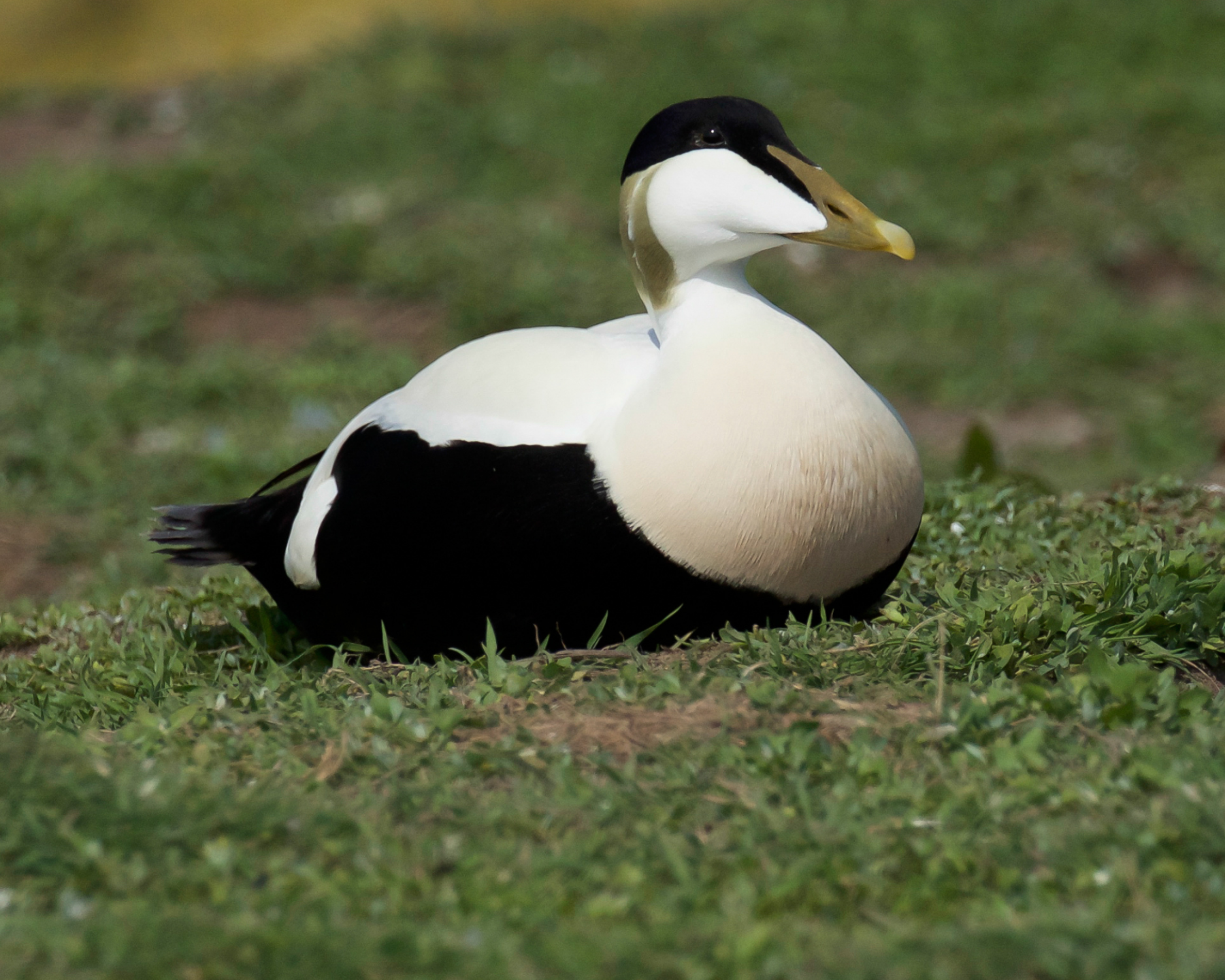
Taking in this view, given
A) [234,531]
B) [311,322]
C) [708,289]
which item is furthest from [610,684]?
[311,322]

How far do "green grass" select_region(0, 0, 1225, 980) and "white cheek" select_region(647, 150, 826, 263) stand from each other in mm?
724

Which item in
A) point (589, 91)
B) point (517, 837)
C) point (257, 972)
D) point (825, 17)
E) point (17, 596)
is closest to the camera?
point (257, 972)

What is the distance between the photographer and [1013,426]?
6629 millimetres

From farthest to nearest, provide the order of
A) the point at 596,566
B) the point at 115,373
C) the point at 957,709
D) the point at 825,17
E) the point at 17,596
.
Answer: the point at 825,17 → the point at 115,373 → the point at 17,596 → the point at 596,566 → the point at 957,709

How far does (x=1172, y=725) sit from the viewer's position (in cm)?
246

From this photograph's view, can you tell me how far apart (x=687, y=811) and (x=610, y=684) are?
0.43m

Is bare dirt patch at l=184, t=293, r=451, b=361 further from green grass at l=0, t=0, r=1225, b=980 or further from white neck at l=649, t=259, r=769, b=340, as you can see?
white neck at l=649, t=259, r=769, b=340

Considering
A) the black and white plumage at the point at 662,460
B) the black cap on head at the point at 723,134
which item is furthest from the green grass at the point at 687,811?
the black cap on head at the point at 723,134

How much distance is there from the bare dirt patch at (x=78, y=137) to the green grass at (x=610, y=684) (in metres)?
0.83

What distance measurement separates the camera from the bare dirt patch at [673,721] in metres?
2.43

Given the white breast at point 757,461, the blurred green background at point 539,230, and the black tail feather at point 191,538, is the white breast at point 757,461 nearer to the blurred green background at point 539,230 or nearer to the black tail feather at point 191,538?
the black tail feather at point 191,538

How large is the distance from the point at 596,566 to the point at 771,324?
0.54m

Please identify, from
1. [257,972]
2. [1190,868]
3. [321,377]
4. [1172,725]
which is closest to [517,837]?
[257,972]

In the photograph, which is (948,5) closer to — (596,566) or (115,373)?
(115,373)
